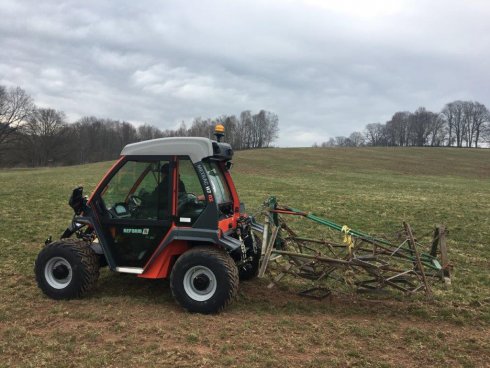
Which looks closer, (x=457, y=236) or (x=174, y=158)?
(x=174, y=158)

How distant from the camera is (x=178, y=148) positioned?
5.50 meters

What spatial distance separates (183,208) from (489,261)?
23.4 ft

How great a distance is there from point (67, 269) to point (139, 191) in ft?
4.75

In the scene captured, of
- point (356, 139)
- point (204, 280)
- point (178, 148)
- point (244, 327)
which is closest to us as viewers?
point (244, 327)

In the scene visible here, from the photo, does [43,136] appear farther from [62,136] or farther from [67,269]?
[67,269]

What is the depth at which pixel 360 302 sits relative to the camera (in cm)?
588

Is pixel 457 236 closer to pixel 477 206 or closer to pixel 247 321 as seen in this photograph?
pixel 477 206

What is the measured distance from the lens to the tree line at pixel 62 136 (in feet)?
240

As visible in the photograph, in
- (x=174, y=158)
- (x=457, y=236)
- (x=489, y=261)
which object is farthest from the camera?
(x=457, y=236)

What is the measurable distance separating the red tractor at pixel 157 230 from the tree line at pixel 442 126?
381 ft

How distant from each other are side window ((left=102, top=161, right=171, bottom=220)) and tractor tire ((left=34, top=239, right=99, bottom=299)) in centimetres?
66

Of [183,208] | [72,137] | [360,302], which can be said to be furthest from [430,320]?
[72,137]

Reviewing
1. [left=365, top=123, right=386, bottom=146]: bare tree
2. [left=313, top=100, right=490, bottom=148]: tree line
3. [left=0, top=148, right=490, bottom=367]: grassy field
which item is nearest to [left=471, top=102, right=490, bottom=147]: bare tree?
[left=313, top=100, right=490, bottom=148]: tree line

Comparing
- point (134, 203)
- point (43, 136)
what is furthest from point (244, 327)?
point (43, 136)
